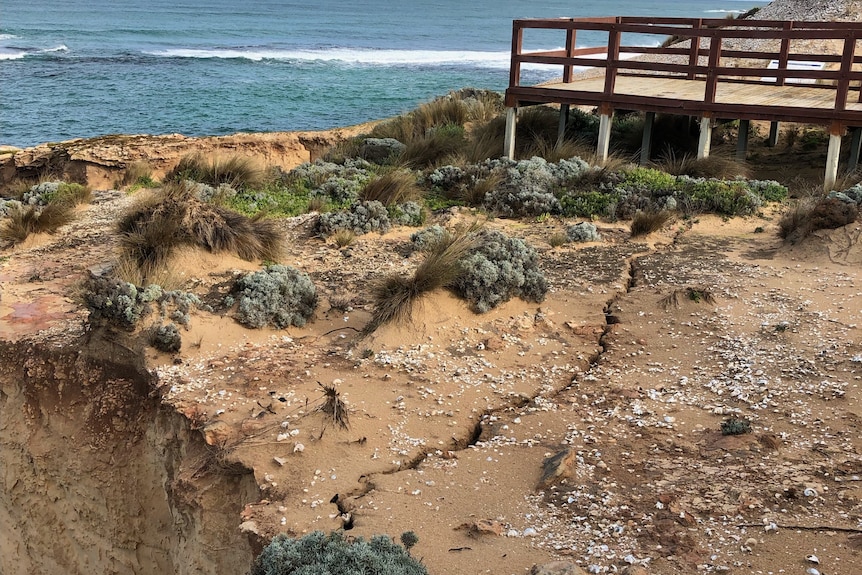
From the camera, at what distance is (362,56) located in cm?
5400

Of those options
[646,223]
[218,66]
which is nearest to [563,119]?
[646,223]

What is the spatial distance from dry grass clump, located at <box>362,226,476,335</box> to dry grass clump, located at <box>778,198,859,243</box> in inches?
148

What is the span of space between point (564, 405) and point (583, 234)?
12.8 feet

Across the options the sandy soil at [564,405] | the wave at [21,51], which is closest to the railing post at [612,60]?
the sandy soil at [564,405]

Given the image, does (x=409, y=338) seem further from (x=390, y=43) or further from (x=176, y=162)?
(x=390, y=43)

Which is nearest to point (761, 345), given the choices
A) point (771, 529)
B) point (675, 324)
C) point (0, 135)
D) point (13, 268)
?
point (675, 324)

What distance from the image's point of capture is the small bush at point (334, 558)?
12.5ft

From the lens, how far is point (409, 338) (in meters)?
6.89

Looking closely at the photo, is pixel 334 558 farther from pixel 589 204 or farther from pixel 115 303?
pixel 589 204

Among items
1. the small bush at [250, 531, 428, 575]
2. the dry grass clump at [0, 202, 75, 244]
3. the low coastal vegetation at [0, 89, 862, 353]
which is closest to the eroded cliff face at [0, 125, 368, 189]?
the low coastal vegetation at [0, 89, 862, 353]

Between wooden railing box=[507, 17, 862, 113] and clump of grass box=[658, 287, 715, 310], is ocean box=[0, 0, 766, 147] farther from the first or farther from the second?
clump of grass box=[658, 287, 715, 310]

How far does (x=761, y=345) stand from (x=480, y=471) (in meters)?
2.79

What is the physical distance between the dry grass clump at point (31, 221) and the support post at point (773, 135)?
11.6 metres

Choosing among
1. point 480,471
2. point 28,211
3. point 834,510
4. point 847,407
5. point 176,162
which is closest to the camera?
point 834,510
